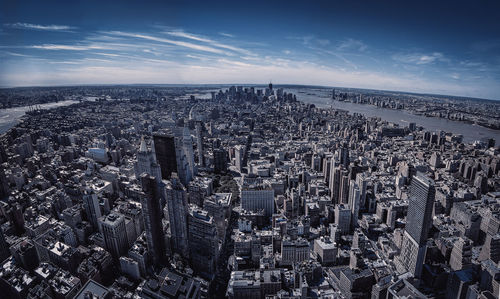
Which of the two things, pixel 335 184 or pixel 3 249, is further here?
pixel 335 184

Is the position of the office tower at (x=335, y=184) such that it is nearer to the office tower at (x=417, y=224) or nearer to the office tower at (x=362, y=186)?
the office tower at (x=362, y=186)

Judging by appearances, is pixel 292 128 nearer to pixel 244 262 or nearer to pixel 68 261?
pixel 244 262

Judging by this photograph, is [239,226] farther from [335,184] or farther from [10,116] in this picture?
[10,116]

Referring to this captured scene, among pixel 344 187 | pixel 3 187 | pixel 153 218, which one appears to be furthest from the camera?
pixel 3 187

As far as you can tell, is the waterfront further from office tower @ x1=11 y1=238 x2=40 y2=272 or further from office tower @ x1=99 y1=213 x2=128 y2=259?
office tower @ x1=99 y1=213 x2=128 y2=259

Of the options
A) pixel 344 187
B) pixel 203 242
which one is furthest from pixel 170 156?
pixel 344 187

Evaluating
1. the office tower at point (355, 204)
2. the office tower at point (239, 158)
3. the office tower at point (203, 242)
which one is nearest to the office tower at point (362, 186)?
the office tower at point (355, 204)

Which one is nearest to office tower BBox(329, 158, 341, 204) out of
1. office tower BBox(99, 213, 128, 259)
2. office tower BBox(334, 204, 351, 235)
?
office tower BBox(334, 204, 351, 235)
